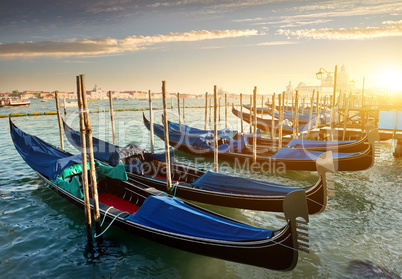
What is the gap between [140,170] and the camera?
827 cm

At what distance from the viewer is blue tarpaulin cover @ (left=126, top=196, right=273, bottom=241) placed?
13.7ft

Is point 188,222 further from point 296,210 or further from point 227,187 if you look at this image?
point 227,187

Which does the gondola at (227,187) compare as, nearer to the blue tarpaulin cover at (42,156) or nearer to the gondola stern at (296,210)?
the blue tarpaulin cover at (42,156)

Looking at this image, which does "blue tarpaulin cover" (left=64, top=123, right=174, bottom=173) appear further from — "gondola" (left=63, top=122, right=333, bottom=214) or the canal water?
the canal water

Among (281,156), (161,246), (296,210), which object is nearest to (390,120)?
(281,156)

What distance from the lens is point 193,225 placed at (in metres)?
4.60

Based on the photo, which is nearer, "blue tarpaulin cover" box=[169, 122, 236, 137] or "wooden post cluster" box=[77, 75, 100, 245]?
"wooden post cluster" box=[77, 75, 100, 245]

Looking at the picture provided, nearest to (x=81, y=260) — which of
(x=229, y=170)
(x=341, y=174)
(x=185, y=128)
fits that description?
(x=229, y=170)

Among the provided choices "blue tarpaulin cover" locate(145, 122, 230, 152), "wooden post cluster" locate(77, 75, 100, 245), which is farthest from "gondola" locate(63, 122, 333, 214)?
"blue tarpaulin cover" locate(145, 122, 230, 152)

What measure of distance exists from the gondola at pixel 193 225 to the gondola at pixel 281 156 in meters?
5.59

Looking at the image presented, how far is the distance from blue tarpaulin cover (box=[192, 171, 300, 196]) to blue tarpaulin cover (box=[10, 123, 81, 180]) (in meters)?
3.49

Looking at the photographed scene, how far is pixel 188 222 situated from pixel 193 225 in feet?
0.40

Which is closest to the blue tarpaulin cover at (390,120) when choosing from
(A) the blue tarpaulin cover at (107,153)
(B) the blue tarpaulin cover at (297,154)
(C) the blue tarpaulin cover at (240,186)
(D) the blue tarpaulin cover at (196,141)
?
(B) the blue tarpaulin cover at (297,154)

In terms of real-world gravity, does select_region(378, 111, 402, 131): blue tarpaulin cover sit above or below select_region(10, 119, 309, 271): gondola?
above
